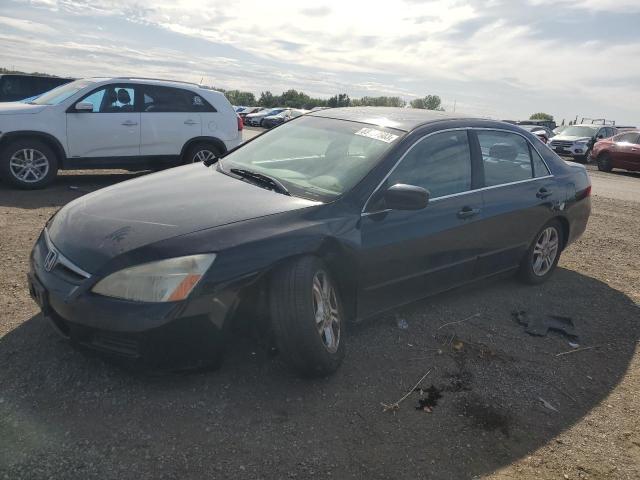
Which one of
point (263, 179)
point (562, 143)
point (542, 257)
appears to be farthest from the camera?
point (562, 143)

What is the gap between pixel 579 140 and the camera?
23.5 m

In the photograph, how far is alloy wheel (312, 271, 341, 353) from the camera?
3.13m

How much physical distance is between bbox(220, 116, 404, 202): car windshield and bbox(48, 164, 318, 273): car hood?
263mm

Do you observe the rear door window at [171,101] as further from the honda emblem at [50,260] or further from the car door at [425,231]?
the honda emblem at [50,260]

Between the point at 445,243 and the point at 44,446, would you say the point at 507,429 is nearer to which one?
the point at 445,243

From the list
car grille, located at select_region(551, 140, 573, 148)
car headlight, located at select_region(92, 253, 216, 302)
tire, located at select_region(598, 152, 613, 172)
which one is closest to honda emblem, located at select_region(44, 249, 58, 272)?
car headlight, located at select_region(92, 253, 216, 302)

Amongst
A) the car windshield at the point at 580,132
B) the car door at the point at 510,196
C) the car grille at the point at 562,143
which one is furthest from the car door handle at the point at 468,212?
the car windshield at the point at 580,132

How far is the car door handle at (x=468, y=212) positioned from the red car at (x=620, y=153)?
56.8ft

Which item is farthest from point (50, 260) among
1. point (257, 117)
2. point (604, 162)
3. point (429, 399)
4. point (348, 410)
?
point (257, 117)

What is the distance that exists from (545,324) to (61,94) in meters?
7.48

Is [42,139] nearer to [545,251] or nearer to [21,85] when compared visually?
[21,85]

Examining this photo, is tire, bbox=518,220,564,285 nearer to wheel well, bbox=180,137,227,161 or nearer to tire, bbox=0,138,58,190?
wheel well, bbox=180,137,227,161

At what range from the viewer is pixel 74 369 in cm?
304

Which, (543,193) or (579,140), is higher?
(579,140)
